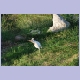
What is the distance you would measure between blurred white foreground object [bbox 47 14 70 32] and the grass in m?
0.11

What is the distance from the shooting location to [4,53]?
22.5 feet

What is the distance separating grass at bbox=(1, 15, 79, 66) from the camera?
21.3 ft

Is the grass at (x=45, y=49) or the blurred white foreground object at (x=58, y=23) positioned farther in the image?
the blurred white foreground object at (x=58, y=23)

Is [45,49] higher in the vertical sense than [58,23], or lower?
lower

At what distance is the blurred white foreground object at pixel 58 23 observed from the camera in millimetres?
7543

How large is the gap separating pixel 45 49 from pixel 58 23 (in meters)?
1.08

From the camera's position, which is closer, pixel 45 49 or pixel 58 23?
pixel 45 49

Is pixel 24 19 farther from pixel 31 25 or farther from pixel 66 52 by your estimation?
pixel 66 52

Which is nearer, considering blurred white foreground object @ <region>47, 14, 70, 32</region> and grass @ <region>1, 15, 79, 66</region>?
grass @ <region>1, 15, 79, 66</region>

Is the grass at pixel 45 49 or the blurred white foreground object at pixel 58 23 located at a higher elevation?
the blurred white foreground object at pixel 58 23

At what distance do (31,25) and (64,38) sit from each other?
87 centimetres

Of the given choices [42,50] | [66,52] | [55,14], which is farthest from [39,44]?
[55,14]

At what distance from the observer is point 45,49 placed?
6809 mm

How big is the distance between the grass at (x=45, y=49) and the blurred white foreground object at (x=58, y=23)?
11 cm
